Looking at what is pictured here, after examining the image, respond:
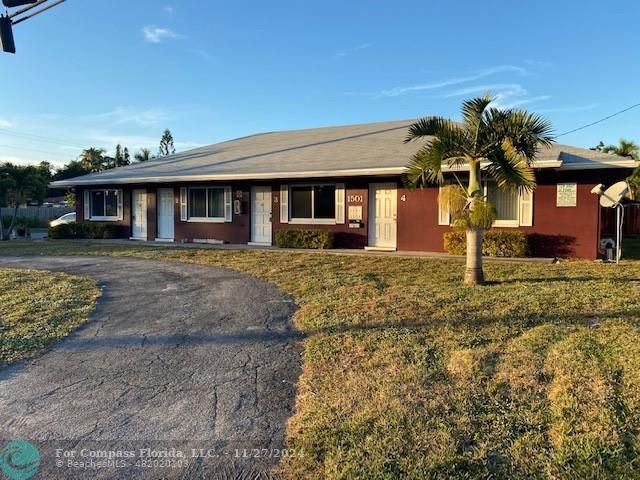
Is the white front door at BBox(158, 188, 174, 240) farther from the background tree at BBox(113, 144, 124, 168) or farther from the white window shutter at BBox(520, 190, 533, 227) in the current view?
the background tree at BBox(113, 144, 124, 168)

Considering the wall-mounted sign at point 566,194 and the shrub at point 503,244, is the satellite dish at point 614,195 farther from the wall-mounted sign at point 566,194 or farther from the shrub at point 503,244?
the shrub at point 503,244

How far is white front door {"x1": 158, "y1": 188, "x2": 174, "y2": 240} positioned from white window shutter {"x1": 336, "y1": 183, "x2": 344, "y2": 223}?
6.73 meters

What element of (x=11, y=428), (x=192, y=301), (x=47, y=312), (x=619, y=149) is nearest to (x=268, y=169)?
(x=192, y=301)

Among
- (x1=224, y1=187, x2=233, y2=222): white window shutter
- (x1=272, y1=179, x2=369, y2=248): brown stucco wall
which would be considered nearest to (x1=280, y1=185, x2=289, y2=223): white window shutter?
(x1=272, y1=179, x2=369, y2=248): brown stucco wall

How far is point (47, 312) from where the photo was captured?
6707mm

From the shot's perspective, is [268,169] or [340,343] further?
[268,169]

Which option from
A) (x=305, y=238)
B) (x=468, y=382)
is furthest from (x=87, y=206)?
(x=468, y=382)

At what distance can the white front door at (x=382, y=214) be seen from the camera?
14273 mm

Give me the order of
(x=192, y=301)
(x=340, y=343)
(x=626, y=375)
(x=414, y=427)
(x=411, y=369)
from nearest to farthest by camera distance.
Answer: (x=414, y=427) → (x=626, y=375) → (x=411, y=369) → (x=340, y=343) → (x=192, y=301)

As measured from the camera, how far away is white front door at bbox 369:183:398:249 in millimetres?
14273

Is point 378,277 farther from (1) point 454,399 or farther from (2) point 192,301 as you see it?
(1) point 454,399

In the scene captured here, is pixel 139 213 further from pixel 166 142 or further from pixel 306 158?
pixel 166 142

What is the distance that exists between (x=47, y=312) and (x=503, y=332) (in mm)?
6051

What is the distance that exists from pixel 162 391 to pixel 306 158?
1257cm
